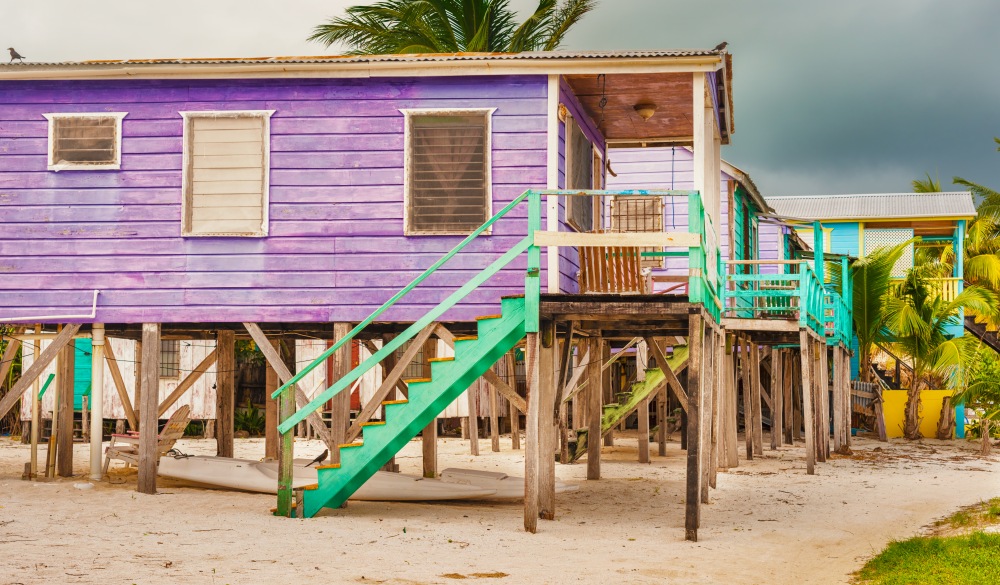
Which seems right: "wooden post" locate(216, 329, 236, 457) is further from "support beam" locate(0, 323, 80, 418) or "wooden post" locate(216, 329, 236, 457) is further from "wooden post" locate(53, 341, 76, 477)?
"support beam" locate(0, 323, 80, 418)

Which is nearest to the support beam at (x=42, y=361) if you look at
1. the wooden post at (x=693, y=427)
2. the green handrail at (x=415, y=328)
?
the green handrail at (x=415, y=328)

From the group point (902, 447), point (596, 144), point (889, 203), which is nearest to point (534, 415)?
point (596, 144)

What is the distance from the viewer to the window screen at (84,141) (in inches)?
532

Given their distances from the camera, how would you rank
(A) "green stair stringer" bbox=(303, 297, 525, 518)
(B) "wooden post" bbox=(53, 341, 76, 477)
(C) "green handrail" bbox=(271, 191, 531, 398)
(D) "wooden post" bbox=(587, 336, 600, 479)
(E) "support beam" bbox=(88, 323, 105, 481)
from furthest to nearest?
(D) "wooden post" bbox=(587, 336, 600, 479) < (B) "wooden post" bbox=(53, 341, 76, 477) < (E) "support beam" bbox=(88, 323, 105, 481) < (A) "green stair stringer" bbox=(303, 297, 525, 518) < (C) "green handrail" bbox=(271, 191, 531, 398)

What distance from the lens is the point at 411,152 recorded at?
42.8 ft

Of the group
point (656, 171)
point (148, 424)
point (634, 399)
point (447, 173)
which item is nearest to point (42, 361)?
point (148, 424)

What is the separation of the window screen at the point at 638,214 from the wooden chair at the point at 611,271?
Answer: 6.47 metres

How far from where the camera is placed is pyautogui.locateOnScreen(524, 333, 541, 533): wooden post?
11.2 metres

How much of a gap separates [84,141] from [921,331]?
2075 cm

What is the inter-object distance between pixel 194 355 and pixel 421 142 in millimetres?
15249

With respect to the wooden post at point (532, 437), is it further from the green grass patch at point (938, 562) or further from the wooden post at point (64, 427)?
the wooden post at point (64, 427)

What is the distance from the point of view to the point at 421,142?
1303cm

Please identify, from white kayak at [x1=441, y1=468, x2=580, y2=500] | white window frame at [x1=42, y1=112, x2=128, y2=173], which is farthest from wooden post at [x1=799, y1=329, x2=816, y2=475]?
white window frame at [x1=42, y1=112, x2=128, y2=173]

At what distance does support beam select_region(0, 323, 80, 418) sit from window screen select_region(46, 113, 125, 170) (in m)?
1.97
